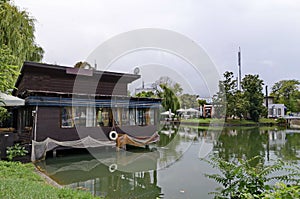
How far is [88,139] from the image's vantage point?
10.6 metres

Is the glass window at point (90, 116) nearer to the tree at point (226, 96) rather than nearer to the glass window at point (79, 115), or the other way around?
the glass window at point (79, 115)

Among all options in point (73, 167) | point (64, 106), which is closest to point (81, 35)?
point (64, 106)

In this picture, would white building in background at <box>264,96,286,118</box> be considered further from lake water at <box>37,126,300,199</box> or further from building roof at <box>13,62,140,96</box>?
building roof at <box>13,62,140,96</box>

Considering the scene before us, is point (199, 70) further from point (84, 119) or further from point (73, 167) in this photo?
point (73, 167)

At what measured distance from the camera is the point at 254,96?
33.7 m

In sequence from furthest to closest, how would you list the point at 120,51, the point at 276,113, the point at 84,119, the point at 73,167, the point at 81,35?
1. the point at 276,113
2. the point at 81,35
3. the point at 120,51
4. the point at 84,119
5. the point at 73,167

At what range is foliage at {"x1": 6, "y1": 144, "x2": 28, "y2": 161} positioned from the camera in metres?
8.28

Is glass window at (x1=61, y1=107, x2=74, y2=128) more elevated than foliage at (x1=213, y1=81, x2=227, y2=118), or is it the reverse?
foliage at (x1=213, y1=81, x2=227, y2=118)

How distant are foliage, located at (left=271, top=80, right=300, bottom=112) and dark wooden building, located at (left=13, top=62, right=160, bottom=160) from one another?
39.0 meters

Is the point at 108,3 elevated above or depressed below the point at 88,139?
above

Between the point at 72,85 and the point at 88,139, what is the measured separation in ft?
12.3

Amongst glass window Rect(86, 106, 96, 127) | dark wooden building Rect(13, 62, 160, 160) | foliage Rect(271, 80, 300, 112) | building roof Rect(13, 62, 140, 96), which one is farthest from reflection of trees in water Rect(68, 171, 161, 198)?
foliage Rect(271, 80, 300, 112)

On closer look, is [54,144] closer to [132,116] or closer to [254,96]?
[132,116]

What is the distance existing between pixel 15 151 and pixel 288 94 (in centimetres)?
4977
